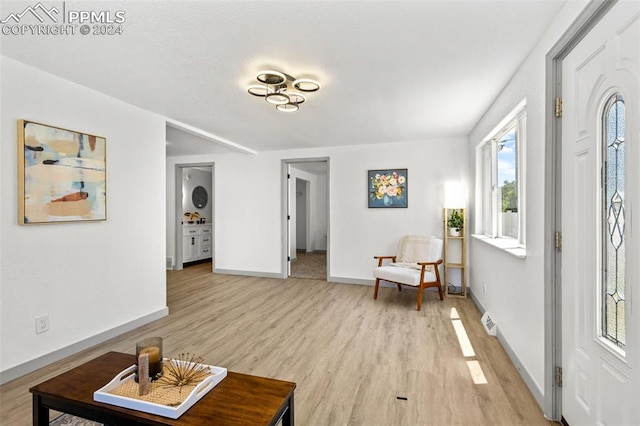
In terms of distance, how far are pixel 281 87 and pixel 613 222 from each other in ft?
7.84

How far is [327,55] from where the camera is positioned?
2.21 metres

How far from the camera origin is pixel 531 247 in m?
2.07

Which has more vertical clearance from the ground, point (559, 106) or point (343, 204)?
point (559, 106)

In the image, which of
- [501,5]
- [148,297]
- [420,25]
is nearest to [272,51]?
[420,25]

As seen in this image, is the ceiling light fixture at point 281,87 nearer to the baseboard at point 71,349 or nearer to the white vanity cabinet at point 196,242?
the baseboard at point 71,349

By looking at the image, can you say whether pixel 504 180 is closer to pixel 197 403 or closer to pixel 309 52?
pixel 309 52

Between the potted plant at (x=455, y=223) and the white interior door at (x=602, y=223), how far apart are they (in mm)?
2778

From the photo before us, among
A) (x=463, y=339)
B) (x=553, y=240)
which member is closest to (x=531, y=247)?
(x=553, y=240)

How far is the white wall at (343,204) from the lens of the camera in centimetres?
480

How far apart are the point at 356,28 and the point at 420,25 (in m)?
0.38

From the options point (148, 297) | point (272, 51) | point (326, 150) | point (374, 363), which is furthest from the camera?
point (326, 150)

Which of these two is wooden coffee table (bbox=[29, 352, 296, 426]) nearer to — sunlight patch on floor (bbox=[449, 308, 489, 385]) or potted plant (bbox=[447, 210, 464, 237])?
sunlight patch on floor (bbox=[449, 308, 489, 385])

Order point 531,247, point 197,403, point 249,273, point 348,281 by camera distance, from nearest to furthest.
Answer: point 197,403, point 531,247, point 348,281, point 249,273

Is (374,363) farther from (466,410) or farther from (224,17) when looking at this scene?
(224,17)
